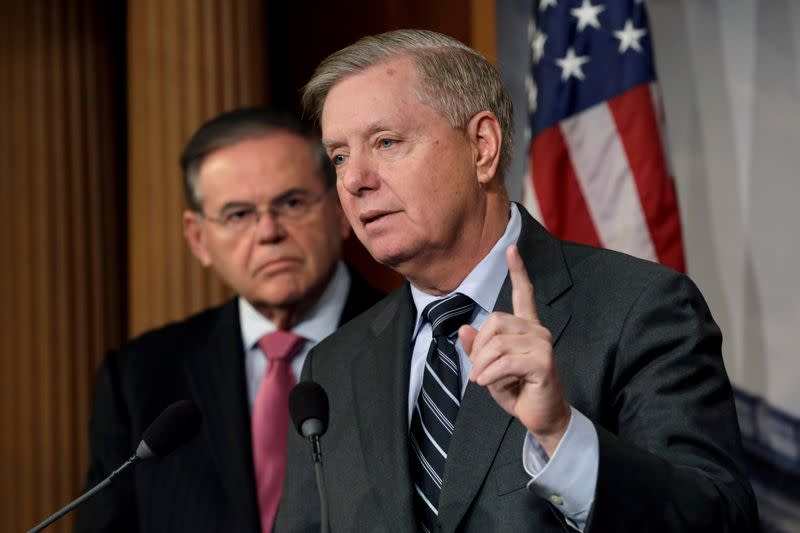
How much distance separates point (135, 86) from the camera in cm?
476

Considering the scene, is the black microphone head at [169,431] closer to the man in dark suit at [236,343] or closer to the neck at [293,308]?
the man in dark suit at [236,343]

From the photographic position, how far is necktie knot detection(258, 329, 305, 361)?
3.53 meters

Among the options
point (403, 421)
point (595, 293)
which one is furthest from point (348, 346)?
point (595, 293)

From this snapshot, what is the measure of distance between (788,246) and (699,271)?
0.31 metres

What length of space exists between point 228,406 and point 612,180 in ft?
4.59

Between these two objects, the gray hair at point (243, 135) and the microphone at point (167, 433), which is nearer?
the microphone at point (167, 433)

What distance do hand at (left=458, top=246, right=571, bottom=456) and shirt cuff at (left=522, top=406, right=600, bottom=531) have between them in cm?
2

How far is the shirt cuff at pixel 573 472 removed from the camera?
1.72 meters

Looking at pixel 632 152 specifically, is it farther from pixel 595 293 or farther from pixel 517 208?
pixel 595 293

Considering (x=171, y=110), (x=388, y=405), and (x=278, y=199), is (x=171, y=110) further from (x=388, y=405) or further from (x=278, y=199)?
(x=388, y=405)

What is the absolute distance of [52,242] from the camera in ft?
16.4

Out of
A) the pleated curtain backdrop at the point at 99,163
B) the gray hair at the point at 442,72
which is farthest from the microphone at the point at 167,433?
the pleated curtain backdrop at the point at 99,163

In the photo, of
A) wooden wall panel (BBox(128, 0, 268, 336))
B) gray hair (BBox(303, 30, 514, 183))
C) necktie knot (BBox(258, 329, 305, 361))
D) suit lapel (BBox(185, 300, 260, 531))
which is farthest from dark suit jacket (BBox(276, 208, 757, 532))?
wooden wall panel (BBox(128, 0, 268, 336))

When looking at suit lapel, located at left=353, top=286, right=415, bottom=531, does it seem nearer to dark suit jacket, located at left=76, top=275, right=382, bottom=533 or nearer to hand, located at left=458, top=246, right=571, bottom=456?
hand, located at left=458, top=246, right=571, bottom=456
